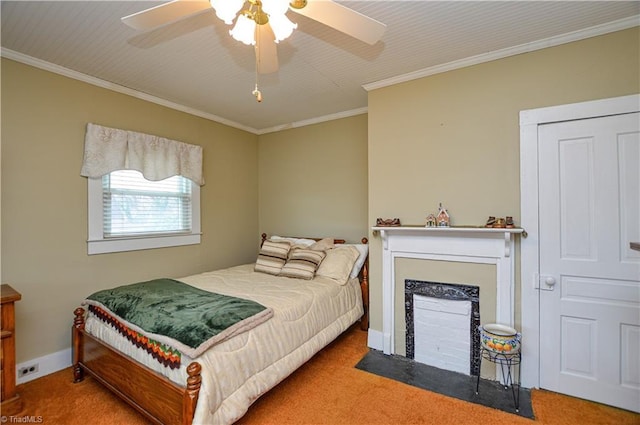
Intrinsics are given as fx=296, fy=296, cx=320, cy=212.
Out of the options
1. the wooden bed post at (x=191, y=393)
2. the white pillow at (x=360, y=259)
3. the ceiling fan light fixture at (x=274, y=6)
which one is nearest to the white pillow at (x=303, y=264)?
the white pillow at (x=360, y=259)

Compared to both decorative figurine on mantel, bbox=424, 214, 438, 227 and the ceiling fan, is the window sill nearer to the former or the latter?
the ceiling fan

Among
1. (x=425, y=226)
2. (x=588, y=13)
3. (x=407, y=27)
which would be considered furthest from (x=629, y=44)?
(x=425, y=226)

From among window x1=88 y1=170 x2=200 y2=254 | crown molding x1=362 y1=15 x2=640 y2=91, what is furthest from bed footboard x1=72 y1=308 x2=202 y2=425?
crown molding x1=362 y1=15 x2=640 y2=91

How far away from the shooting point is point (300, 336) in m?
2.31

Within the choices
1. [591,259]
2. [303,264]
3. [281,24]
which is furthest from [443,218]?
[281,24]

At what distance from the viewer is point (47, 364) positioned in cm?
249

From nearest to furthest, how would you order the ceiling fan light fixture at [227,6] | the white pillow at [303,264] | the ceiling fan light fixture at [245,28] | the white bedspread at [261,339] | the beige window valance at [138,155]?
the ceiling fan light fixture at [227,6] < the ceiling fan light fixture at [245,28] < the white bedspread at [261,339] < the beige window valance at [138,155] < the white pillow at [303,264]

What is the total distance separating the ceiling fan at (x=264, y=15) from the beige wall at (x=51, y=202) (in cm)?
174

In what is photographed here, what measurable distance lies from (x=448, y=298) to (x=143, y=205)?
10.5 ft

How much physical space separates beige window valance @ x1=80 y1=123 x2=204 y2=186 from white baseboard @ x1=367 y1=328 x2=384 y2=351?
2.64m

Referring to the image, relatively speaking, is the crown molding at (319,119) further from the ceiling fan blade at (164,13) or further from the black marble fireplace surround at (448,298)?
the ceiling fan blade at (164,13)

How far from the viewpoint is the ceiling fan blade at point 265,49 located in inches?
63.8

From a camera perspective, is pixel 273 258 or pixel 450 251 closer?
pixel 450 251

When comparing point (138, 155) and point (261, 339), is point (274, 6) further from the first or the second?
point (138, 155)
